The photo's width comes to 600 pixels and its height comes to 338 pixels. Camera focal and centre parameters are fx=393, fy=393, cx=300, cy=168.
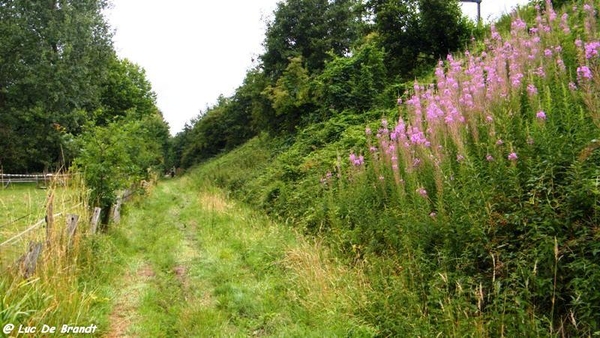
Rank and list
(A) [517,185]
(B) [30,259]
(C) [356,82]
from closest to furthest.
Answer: (A) [517,185] → (B) [30,259] → (C) [356,82]

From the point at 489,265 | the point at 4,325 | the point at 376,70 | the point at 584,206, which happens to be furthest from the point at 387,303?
the point at 376,70

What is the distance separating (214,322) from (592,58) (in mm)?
4977

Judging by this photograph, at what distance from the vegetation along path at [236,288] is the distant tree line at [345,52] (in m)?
5.82

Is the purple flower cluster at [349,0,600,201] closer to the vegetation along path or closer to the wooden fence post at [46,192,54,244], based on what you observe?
the vegetation along path

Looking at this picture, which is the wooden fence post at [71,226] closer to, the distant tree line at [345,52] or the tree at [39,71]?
the distant tree line at [345,52]

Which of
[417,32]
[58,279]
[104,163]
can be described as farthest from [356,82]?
[58,279]

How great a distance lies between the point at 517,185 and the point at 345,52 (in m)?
17.5

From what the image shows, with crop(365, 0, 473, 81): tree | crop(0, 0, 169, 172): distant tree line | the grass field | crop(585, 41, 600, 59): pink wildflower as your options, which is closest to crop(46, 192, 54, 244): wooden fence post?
the grass field

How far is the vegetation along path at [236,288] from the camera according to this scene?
4.29m

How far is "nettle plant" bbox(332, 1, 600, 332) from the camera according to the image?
2857 mm

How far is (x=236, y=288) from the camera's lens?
5457 mm

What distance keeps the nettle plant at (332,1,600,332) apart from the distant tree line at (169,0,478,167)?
19.4 feet

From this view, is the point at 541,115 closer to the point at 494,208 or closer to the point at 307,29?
the point at 494,208

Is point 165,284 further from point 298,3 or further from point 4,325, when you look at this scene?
point 298,3
